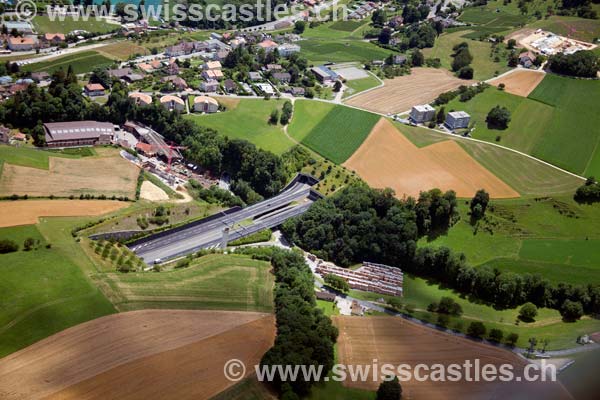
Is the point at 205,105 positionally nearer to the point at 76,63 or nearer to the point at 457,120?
the point at 76,63

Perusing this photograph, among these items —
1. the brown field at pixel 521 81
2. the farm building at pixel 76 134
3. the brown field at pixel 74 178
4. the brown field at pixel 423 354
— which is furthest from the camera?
the brown field at pixel 521 81

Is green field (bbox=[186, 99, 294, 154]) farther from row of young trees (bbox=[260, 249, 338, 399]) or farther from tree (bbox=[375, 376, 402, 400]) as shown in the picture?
tree (bbox=[375, 376, 402, 400])

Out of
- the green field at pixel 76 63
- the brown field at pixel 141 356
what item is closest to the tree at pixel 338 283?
the brown field at pixel 141 356

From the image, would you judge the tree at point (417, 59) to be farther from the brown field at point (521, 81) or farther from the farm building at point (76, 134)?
the farm building at point (76, 134)

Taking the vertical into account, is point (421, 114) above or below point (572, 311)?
above

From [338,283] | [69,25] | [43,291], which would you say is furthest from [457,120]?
[69,25]

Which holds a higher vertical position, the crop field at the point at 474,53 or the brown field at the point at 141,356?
the crop field at the point at 474,53
